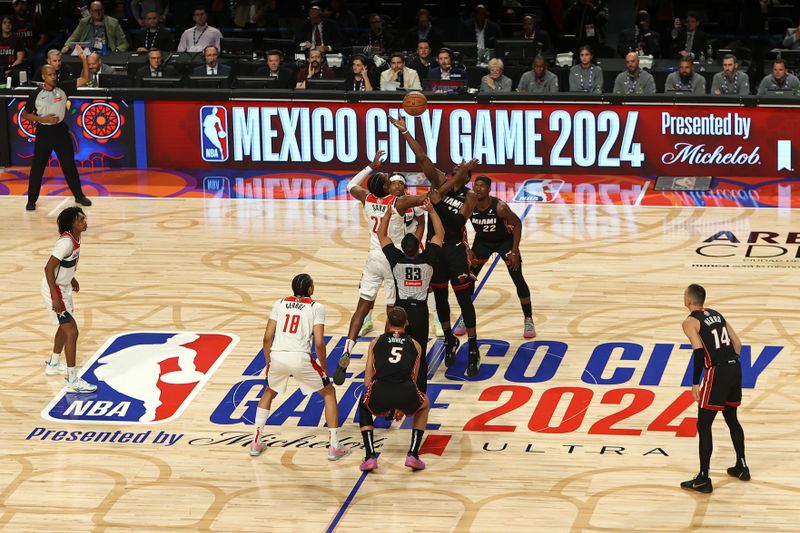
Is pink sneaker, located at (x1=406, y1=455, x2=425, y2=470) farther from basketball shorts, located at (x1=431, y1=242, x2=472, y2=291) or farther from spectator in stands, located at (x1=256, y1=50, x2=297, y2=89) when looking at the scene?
spectator in stands, located at (x1=256, y1=50, x2=297, y2=89)

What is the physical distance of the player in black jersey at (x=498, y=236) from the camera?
14.6 m

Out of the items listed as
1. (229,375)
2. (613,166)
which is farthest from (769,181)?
(229,375)

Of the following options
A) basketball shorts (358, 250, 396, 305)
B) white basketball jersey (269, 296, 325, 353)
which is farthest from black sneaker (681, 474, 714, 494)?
basketball shorts (358, 250, 396, 305)

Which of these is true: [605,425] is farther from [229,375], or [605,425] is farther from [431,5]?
[431,5]

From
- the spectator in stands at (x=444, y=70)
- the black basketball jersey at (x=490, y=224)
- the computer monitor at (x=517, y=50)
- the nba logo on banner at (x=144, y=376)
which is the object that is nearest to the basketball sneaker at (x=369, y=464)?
the nba logo on banner at (x=144, y=376)

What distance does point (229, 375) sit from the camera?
46.6 ft

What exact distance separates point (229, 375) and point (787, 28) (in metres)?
16.1

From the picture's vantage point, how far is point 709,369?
11289 mm

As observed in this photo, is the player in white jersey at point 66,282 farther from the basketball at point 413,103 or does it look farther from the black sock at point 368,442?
the basketball at point 413,103

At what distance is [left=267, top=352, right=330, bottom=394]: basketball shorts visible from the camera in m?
11.9

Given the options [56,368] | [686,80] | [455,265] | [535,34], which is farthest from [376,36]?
[56,368]

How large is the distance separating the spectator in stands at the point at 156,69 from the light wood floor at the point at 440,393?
4.19 meters

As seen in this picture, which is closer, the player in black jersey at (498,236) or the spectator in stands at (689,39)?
the player in black jersey at (498,236)

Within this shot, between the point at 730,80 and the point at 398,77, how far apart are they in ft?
17.6
